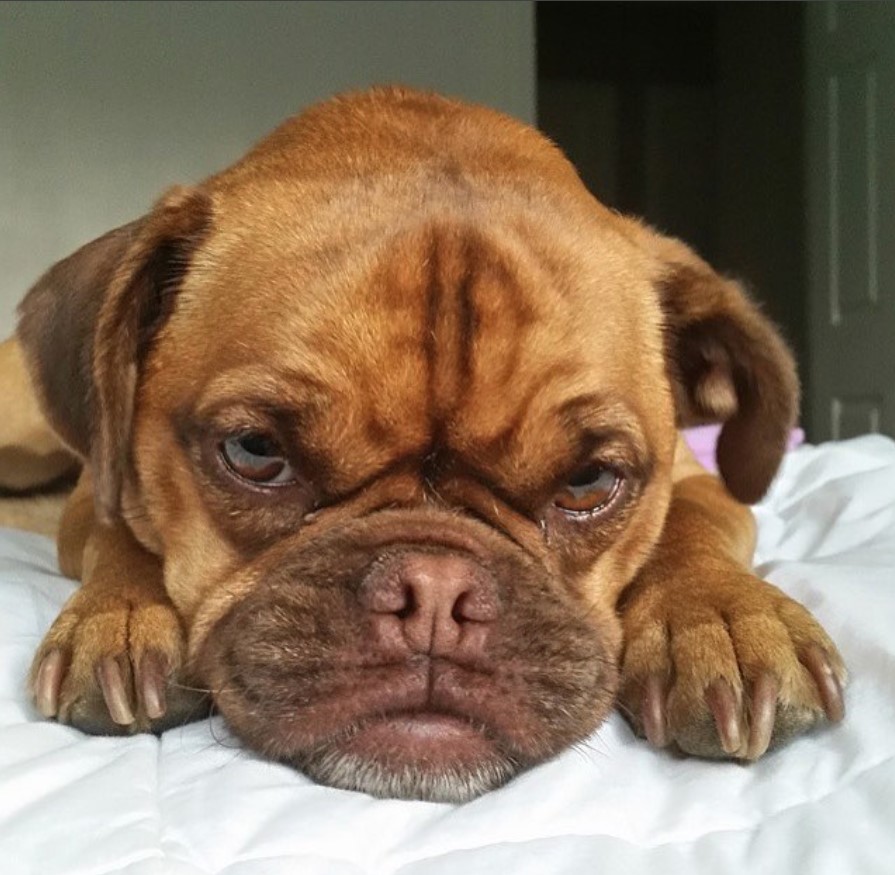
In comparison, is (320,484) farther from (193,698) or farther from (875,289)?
(875,289)

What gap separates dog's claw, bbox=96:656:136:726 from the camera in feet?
4.22

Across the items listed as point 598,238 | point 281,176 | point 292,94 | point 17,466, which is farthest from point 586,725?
point 292,94

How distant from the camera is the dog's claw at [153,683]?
1312mm

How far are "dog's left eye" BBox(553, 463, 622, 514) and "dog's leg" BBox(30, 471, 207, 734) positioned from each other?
57 centimetres

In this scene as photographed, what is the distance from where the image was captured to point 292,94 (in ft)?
17.3

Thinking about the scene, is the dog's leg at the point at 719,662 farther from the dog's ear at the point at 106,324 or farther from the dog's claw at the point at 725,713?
the dog's ear at the point at 106,324

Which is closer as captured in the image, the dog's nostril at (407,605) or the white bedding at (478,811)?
the white bedding at (478,811)

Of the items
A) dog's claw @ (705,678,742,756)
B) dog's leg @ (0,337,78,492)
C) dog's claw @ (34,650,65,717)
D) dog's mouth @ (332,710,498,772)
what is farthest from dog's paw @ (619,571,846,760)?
dog's leg @ (0,337,78,492)

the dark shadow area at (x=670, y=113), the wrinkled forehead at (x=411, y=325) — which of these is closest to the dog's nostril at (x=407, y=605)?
the wrinkled forehead at (x=411, y=325)

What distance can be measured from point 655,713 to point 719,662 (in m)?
0.10

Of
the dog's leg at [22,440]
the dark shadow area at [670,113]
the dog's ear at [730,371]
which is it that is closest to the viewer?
the dog's ear at [730,371]

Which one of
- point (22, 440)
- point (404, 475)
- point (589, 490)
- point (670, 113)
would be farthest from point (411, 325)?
point (670, 113)

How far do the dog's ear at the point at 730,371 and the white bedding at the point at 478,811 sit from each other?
0.49m

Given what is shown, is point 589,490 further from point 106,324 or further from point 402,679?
point 106,324
